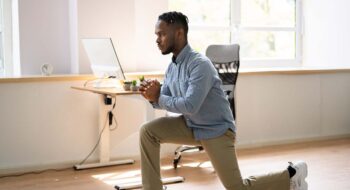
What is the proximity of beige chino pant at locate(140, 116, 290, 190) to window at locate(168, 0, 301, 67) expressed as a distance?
108 inches

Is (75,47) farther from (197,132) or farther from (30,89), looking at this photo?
(197,132)

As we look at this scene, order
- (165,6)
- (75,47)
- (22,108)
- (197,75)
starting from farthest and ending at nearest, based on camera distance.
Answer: (165,6) → (75,47) → (22,108) → (197,75)

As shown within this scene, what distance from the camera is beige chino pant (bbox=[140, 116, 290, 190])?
9.05 feet

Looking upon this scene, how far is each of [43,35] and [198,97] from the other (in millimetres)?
2330

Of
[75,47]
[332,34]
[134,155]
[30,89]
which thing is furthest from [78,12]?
[332,34]

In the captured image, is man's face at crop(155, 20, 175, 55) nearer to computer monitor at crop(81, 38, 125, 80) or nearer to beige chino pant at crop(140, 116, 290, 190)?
beige chino pant at crop(140, 116, 290, 190)

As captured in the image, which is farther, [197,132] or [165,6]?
[165,6]

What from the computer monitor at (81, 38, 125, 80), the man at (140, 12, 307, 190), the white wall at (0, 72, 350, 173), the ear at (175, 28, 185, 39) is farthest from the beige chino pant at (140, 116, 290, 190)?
the computer monitor at (81, 38, 125, 80)

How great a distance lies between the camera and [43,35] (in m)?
4.53

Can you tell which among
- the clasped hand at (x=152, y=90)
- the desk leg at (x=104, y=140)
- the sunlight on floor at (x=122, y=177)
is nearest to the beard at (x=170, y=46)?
the clasped hand at (x=152, y=90)

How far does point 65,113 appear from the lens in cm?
433

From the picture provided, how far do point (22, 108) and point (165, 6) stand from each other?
5.60ft

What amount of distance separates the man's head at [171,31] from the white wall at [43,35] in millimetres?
1990

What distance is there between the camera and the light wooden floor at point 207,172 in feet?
12.3
